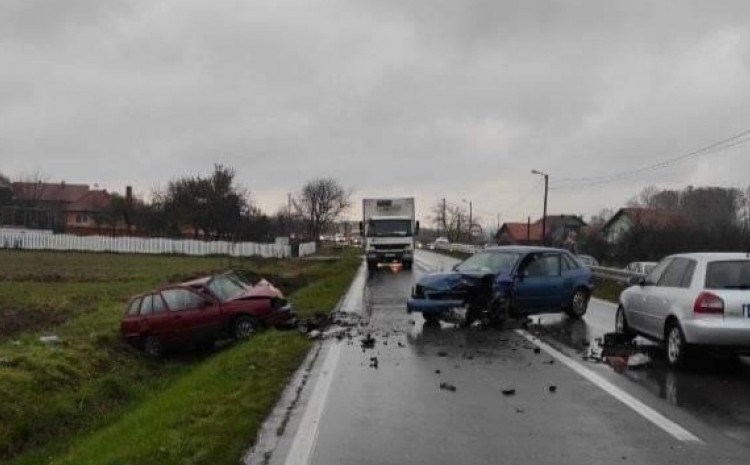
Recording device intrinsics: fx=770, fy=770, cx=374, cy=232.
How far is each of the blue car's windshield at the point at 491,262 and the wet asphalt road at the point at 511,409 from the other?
9.97ft

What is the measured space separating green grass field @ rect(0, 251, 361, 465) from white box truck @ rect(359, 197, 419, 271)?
17676mm

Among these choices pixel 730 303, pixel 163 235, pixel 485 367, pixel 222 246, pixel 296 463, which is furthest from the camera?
pixel 163 235

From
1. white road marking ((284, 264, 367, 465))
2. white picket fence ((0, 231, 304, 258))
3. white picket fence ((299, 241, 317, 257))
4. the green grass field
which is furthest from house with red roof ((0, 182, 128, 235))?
white road marking ((284, 264, 367, 465))

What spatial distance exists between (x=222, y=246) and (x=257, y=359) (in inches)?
2089

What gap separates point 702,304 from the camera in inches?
383

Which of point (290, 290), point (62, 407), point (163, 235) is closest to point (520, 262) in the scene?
point (62, 407)

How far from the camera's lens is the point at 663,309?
1082cm

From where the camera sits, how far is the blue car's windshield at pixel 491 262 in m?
15.9

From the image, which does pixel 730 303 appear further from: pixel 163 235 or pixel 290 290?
pixel 163 235

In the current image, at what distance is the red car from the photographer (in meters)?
15.8

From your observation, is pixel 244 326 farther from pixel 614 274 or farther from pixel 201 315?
pixel 614 274

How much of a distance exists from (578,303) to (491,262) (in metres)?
2.38

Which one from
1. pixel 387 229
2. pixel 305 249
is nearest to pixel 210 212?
pixel 305 249

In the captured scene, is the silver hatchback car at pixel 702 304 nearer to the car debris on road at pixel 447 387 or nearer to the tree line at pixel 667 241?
the car debris on road at pixel 447 387
